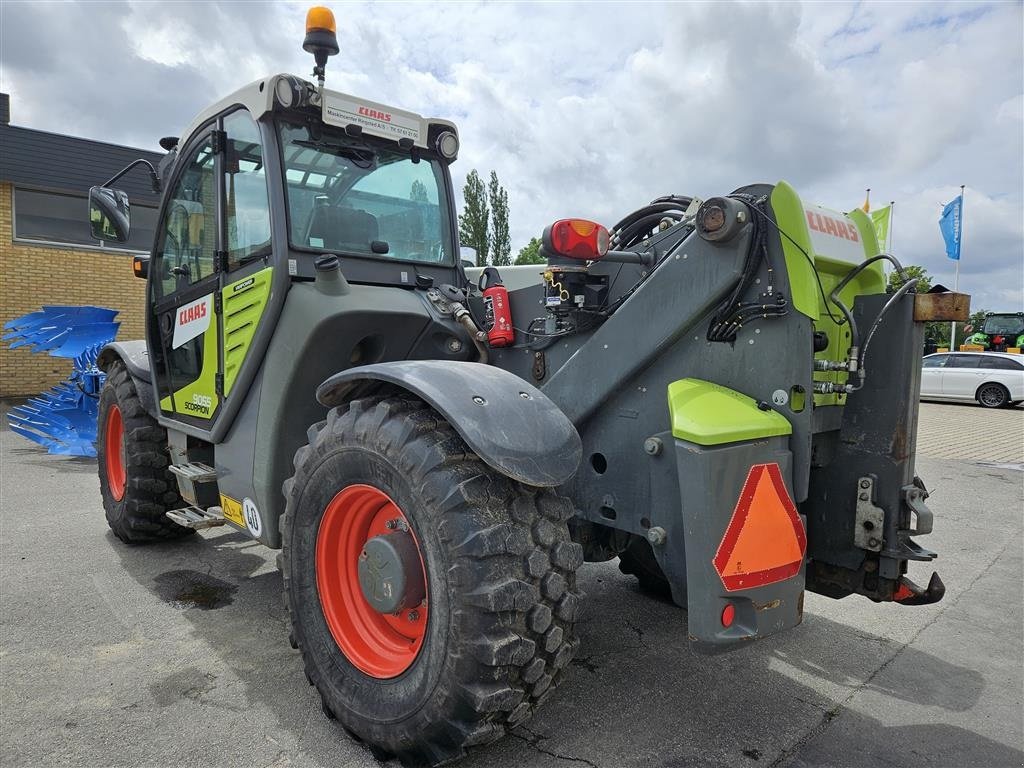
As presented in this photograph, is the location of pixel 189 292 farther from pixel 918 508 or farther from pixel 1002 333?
pixel 1002 333

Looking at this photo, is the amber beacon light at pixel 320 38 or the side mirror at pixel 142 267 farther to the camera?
the side mirror at pixel 142 267

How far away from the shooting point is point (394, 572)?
2336 millimetres

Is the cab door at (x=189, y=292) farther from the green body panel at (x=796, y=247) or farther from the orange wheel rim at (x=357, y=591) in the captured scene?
the green body panel at (x=796, y=247)

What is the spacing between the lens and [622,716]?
2715 mm

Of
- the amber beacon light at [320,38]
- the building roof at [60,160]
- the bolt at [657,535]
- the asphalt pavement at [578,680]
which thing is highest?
the building roof at [60,160]

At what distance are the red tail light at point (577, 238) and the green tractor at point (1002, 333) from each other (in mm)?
27076

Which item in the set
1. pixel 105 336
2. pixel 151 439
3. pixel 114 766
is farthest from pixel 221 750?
pixel 105 336

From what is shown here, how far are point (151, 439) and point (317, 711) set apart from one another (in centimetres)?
262

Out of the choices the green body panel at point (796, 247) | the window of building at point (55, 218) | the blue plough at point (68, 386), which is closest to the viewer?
the green body panel at point (796, 247)

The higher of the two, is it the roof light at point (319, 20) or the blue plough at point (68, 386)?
the roof light at point (319, 20)

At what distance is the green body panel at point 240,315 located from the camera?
323cm

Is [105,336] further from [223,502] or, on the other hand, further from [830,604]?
[830,604]

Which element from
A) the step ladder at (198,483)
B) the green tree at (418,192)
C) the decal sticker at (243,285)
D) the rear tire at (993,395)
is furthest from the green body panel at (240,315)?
the rear tire at (993,395)

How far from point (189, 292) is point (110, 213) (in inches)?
24.7
